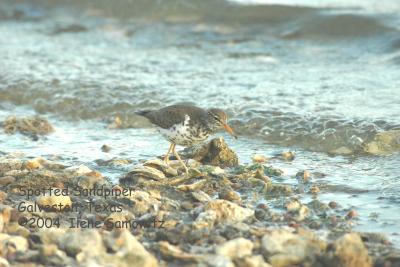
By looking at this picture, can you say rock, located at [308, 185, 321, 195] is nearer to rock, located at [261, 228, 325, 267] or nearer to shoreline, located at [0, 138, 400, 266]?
shoreline, located at [0, 138, 400, 266]

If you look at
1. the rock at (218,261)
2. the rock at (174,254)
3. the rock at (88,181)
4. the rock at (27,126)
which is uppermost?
the rock at (27,126)

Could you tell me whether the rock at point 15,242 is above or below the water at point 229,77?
below

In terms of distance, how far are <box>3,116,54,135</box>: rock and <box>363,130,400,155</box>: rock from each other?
3673 millimetres

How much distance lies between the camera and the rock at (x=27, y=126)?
8711 mm

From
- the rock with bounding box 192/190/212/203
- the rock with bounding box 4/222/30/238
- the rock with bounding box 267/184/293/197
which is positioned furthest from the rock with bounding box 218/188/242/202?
the rock with bounding box 4/222/30/238

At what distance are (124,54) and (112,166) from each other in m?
5.82

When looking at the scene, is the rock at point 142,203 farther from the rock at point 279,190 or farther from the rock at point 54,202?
the rock at point 279,190

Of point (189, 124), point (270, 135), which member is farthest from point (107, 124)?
point (189, 124)

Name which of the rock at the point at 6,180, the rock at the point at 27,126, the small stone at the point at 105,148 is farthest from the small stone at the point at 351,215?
the rock at the point at 27,126

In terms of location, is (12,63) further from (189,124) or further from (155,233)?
(155,233)

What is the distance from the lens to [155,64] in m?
11.9

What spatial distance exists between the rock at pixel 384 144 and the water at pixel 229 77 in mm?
140

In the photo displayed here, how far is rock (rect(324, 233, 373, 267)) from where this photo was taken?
445 cm

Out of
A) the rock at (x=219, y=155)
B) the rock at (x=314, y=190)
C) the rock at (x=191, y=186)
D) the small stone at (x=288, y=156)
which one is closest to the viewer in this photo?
the rock at (x=191, y=186)
